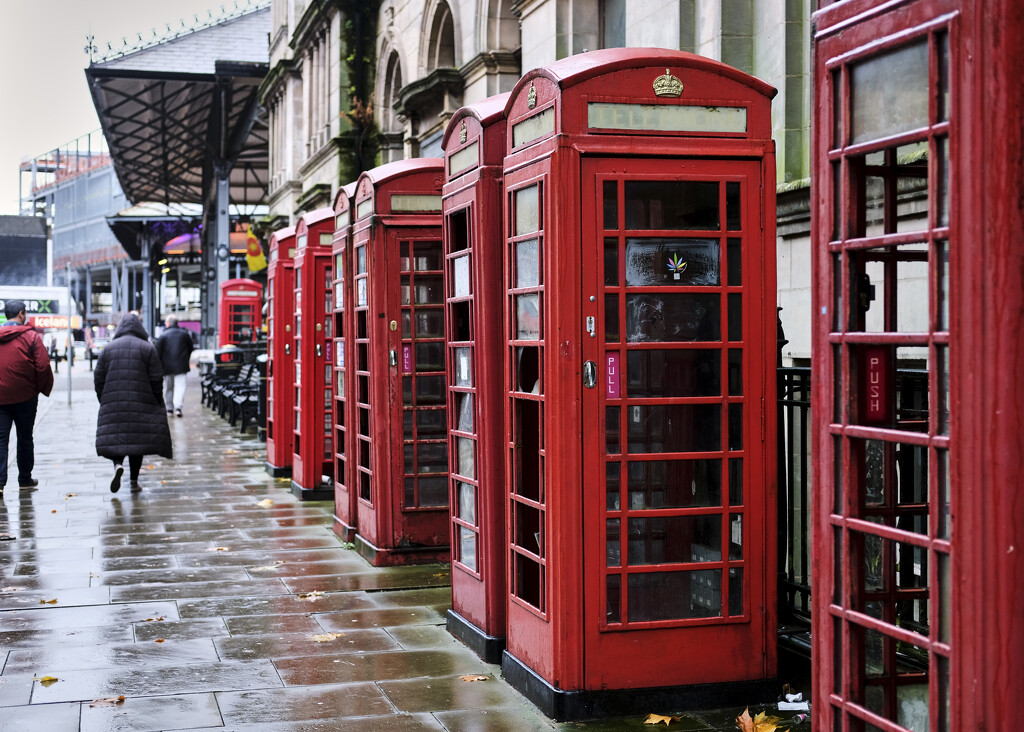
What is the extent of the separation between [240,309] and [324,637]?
29509 millimetres

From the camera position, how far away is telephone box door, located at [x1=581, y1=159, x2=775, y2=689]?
5.19 metres

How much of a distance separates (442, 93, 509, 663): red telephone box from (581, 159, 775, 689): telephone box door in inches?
40.0

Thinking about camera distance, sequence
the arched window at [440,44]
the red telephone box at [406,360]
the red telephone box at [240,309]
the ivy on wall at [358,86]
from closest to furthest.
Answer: the red telephone box at [406,360] < the arched window at [440,44] < the ivy on wall at [358,86] < the red telephone box at [240,309]

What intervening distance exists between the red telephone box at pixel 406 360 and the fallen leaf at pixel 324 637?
1.91 m

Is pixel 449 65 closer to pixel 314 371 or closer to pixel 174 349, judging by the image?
pixel 314 371

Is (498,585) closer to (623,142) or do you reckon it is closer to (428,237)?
(623,142)

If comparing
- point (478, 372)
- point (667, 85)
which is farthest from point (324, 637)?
point (667, 85)

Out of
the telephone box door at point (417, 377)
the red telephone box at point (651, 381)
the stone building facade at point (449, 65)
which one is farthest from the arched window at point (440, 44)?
the red telephone box at point (651, 381)

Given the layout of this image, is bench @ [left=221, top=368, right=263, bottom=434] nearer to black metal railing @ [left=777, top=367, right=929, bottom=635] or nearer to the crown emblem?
black metal railing @ [left=777, top=367, right=929, bottom=635]

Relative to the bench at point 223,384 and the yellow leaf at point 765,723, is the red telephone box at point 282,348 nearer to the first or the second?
the bench at point 223,384

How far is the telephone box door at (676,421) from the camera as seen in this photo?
204 inches

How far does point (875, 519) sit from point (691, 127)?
6.89 feet

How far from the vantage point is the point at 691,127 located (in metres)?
5.32

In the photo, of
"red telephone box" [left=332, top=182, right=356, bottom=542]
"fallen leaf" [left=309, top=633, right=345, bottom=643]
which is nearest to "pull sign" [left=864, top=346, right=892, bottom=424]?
"fallen leaf" [left=309, top=633, right=345, bottom=643]
